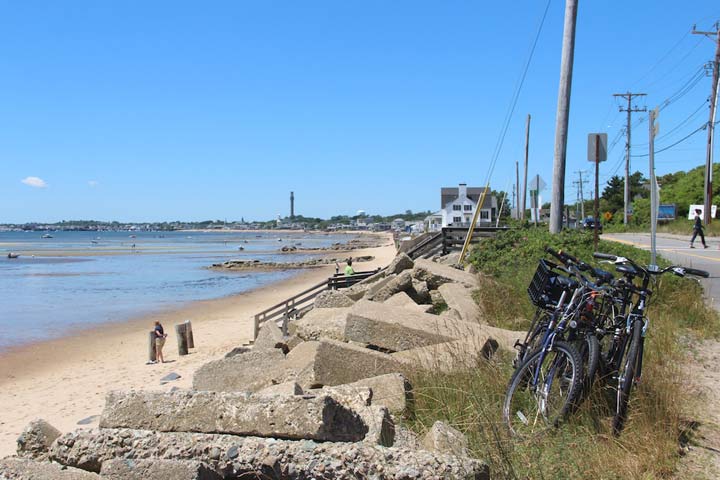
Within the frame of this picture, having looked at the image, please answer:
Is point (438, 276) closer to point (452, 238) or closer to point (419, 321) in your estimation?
point (419, 321)

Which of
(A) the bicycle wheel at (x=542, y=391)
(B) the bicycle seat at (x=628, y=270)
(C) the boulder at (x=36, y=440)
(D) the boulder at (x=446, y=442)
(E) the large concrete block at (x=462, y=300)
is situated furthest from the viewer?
(E) the large concrete block at (x=462, y=300)

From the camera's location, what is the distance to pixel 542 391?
421 centimetres

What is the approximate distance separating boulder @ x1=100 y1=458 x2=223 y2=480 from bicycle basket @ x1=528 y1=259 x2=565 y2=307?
280cm

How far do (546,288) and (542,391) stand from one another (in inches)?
38.6

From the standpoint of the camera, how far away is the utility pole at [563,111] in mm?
13547

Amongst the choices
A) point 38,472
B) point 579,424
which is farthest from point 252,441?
point 579,424

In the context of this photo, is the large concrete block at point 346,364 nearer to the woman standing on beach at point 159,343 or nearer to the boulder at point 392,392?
the boulder at point 392,392

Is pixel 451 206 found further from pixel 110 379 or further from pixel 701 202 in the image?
pixel 110 379

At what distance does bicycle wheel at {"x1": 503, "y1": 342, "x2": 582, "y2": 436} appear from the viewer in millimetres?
4051

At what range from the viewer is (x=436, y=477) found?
297 centimetres

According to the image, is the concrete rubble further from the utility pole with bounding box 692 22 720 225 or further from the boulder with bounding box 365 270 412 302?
the utility pole with bounding box 692 22 720 225

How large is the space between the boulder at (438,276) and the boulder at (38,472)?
799 cm

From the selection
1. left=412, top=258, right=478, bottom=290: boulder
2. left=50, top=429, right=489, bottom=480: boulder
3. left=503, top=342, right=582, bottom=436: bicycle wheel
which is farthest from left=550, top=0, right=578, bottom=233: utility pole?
left=50, top=429, right=489, bottom=480: boulder

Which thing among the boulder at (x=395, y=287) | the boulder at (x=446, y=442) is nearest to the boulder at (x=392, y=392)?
the boulder at (x=446, y=442)
